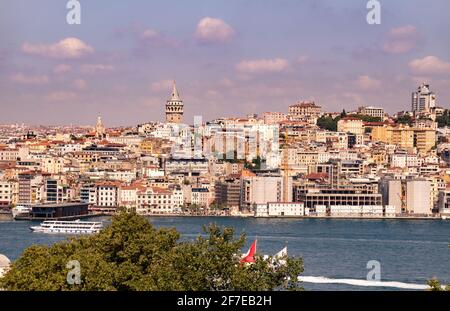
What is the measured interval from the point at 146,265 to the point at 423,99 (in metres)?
39.1

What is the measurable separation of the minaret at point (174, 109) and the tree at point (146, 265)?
119ft

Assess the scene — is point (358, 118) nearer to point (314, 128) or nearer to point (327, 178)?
point (314, 128)

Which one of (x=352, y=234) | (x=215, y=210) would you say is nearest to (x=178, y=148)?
(x=215, y=210)

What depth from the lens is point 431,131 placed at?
1422 inches

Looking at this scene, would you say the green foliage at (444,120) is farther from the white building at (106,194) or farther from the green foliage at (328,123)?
the white building at (106,194)

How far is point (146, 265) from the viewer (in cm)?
614

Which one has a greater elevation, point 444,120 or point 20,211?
point 444,120

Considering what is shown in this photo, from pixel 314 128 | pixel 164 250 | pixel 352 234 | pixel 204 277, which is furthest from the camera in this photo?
pixel 314 128

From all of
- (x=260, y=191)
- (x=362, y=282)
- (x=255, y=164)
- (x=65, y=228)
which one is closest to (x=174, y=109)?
(x=255, y=164)

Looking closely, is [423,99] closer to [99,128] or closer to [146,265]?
[99,128]

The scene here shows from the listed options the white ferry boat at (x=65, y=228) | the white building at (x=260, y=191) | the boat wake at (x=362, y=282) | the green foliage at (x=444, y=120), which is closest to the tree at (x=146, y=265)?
the boat wake at (x=362, y=282)

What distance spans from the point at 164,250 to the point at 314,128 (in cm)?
3210

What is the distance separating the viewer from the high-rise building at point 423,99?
1741 inches

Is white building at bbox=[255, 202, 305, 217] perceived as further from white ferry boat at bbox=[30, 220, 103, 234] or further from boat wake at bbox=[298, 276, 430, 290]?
boat wake at bbox=[298, 276, 430, 290]
